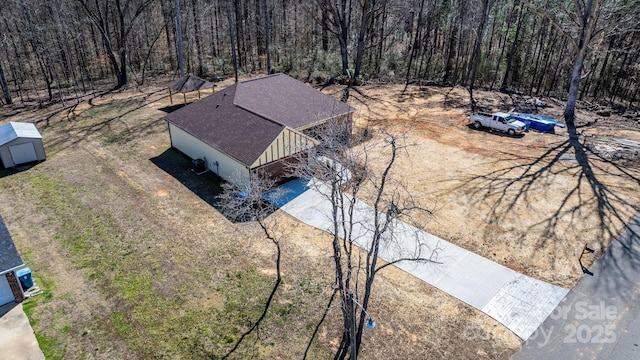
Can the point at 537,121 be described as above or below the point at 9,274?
above

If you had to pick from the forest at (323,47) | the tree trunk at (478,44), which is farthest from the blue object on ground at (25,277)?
the tree trunk at (478,44)

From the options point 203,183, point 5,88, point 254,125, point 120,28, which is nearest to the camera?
point 203,183

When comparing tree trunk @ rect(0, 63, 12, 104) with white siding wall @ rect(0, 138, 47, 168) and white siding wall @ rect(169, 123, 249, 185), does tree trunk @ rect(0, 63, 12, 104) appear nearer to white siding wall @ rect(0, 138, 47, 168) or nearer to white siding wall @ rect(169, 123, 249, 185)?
white siding wall @ rect(0, 138, 47, 168)

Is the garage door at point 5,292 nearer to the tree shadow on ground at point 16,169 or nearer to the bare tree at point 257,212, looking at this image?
the bare tree at point 257,212

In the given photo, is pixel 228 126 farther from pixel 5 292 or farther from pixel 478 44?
pixel 478 44

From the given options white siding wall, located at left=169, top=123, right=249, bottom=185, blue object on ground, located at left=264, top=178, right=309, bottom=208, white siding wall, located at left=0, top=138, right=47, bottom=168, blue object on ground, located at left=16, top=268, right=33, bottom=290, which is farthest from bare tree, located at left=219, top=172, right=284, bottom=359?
white siding wall, located at left=0, top=138, right=47, bottom=168

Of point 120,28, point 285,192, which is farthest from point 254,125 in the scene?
point 120,28

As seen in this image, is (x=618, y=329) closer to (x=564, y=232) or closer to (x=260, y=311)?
(x=564, y=232)

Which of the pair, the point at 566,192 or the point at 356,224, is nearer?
the point at 356,224
